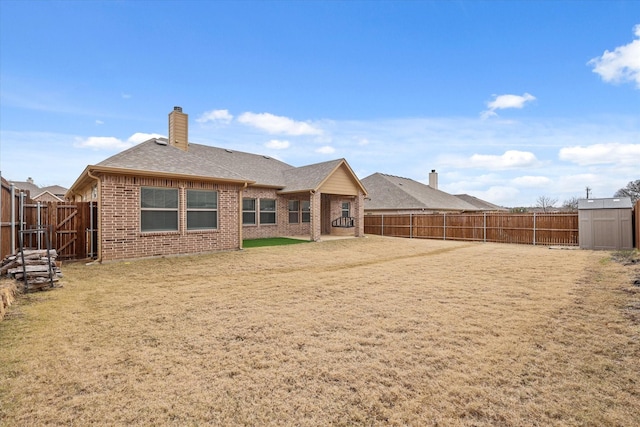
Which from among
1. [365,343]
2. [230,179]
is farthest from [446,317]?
[230,179]

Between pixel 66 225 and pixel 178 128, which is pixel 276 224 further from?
pixel 66 225

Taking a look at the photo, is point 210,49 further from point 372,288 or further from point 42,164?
point 372,288

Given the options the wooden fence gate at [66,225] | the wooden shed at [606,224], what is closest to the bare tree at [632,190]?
the wooden shed at [606,224]

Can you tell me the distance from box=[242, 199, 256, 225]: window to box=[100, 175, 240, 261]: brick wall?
183 inches

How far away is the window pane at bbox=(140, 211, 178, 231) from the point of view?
10.6 meters

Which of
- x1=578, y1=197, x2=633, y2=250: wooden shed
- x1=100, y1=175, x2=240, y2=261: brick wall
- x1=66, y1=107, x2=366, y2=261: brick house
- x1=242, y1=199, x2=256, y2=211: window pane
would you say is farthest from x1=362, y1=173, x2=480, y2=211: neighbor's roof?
x1=100, y1=175, x2=240, y2=261: brick wall

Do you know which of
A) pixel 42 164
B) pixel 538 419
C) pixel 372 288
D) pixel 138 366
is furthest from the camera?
pixel 42 164

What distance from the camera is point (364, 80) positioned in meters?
17.3

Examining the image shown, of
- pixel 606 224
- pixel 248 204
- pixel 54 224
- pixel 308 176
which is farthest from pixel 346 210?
pixel 54 224

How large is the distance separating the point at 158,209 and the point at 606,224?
19873 mm

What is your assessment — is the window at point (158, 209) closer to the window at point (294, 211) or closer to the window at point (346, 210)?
the window at point (294, 211)

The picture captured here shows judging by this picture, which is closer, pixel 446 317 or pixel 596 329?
pixel 596 329

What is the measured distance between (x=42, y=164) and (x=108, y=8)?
11861 mm

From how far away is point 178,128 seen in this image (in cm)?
1711
